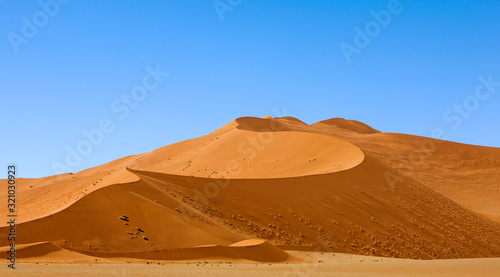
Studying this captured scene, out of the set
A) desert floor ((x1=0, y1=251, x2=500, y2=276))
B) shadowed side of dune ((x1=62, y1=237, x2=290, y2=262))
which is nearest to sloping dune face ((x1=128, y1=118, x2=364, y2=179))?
shadowed side of dune ((x1=62, y1=237, x2=290, y2=262))

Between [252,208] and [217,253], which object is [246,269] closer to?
[217,253]

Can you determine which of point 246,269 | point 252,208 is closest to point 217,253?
point 246,269

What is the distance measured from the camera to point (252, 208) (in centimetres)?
3309

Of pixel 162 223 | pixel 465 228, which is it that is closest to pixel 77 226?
pixel 162 223

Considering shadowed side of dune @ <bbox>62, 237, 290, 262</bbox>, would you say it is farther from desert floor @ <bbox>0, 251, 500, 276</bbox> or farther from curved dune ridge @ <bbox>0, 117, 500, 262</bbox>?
desert floor @ <bbox>0, 251, 500, 276</bbox>

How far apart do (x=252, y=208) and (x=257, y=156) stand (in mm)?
16915

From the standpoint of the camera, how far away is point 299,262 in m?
26.6

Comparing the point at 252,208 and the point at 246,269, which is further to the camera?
the point at 252,208

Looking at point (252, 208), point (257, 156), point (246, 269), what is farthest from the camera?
point (257, 156)

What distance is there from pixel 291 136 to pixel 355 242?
20.5 metres

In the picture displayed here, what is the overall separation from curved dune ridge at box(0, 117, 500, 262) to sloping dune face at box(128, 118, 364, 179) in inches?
4.3

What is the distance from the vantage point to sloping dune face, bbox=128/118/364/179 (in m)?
45.0

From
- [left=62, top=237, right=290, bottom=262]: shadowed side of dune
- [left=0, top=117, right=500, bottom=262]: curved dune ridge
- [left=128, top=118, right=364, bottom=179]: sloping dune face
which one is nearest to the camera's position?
[left=62, top=237, right=290, bottom=262]: shadowed side of dune

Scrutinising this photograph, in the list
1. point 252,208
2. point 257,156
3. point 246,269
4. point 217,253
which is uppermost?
point 257,156
